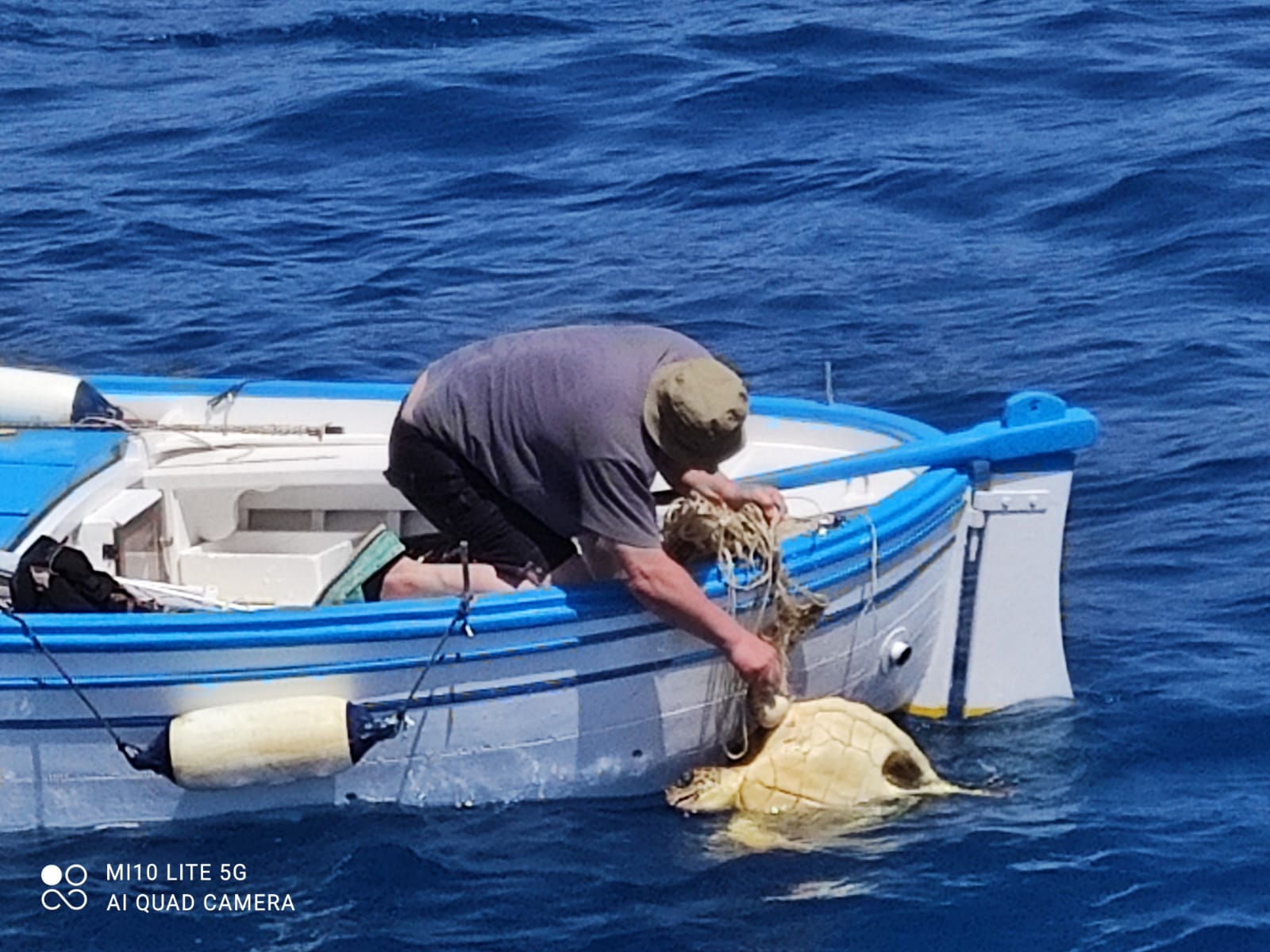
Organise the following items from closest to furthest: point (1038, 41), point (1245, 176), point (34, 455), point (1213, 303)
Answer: point (34, 455) → point (1213, 303) → point (1245, 176) → point (1038, 41)

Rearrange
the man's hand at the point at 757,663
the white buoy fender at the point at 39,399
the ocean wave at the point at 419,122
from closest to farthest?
the man's hand at the point at 757,663 < the white buoy fender at the point at 39,399 < the ocean wave at the point at 419,122

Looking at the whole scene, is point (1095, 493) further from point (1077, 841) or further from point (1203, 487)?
point (1077, 841)

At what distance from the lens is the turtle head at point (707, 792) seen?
7.02 metres

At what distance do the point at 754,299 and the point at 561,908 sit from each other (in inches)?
247

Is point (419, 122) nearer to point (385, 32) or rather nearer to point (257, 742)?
point (385, 32)

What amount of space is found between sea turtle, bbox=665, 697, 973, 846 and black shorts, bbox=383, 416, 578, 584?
0.82 metres

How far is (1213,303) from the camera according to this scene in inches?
476

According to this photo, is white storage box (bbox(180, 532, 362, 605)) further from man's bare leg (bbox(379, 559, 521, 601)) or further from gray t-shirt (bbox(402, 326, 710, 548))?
gray t-shirt (bbox(402, 326, 710, 548))

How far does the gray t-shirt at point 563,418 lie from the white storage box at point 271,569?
98 centimetres

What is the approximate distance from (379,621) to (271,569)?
128cm

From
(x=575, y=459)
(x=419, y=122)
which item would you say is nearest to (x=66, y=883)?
(x=575, y=459)

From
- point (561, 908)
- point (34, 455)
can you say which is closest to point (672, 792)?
point (561, 908)

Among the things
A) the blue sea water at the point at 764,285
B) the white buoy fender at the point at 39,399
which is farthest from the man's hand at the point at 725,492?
the white buoy fender at the point at 39,399

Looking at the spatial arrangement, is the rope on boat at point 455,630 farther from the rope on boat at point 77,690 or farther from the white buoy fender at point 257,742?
the rope on boat at point 77,690
